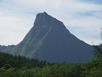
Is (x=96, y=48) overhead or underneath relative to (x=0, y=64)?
overhead

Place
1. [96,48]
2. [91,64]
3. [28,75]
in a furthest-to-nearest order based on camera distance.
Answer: [96,48]
[91,64]
[28,75]

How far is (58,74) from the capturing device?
50.9 feet

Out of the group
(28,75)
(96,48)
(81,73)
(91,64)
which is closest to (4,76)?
(28,75)

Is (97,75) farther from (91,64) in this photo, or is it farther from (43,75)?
(91,64)

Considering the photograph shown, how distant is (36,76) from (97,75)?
13.9ft

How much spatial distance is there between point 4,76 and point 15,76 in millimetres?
800

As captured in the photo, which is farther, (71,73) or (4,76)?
(71,73)

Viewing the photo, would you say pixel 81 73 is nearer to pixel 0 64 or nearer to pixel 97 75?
pixel 97 75

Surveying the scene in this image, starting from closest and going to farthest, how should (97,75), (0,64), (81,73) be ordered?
(97,75), (81,73), (0,64)

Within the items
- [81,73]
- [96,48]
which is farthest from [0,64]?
[81,73]

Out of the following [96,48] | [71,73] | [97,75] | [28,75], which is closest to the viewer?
[97,75]

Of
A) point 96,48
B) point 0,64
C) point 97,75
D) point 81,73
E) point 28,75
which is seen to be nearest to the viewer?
point 97,75

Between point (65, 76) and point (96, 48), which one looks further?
point (96, 48)

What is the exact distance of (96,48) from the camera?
42.0 meters
